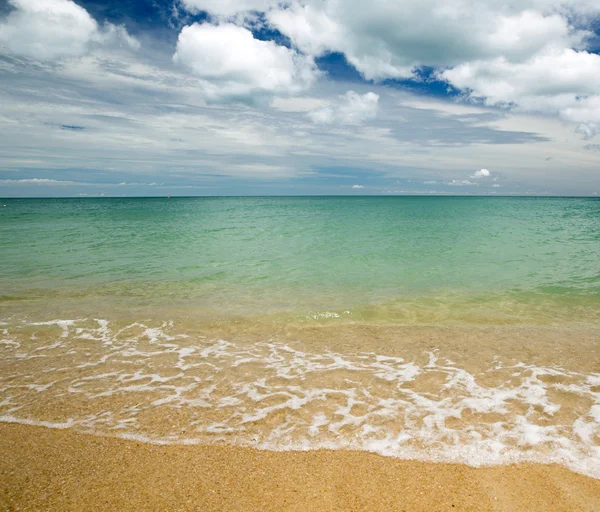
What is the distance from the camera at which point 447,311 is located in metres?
11.3

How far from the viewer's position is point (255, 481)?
4.23 meters

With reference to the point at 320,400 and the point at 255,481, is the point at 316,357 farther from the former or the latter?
the point at 255,481

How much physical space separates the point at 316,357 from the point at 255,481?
12.4ft

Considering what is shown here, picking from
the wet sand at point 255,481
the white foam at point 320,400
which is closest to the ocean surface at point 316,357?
the white foam at point 320,400

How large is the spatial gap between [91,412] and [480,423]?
5.86 metres

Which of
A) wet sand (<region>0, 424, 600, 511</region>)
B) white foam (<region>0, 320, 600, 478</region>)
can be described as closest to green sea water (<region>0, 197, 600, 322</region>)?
white foam (<region>0, 320, 600, 478</region>)

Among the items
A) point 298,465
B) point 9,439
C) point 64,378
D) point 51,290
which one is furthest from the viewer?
point 51,290

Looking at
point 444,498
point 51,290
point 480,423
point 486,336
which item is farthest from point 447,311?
point 51,290

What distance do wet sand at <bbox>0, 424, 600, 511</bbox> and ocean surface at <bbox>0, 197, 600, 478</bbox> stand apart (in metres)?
0.29

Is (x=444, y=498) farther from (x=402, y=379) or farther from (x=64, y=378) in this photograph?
(x=64, y=378)

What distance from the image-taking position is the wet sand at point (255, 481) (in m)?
3.90

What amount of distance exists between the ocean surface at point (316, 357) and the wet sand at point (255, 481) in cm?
29

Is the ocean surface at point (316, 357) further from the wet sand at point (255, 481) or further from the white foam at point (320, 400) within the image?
the wet sand at point (255, 481)

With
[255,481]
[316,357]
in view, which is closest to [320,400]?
[316,357]
